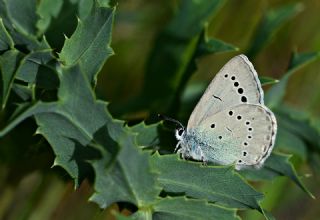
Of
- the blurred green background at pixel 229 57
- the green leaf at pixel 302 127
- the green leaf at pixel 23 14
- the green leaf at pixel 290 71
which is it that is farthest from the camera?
the blurred green background at pixel 229 57

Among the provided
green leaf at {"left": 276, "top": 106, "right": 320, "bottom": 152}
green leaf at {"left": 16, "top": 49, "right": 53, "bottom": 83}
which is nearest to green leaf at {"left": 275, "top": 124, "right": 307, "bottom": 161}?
green leaf at {"left": 276, "top": 106, "right": 320, "bottom": 152}

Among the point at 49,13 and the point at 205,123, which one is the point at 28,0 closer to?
the point at 49,13

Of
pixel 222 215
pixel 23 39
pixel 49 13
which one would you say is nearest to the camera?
pixel 222 215

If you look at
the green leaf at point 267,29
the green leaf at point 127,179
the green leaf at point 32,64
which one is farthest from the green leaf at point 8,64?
the green leaf at point 267,29

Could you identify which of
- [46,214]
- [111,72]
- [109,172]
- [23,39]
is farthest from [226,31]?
[109,172]

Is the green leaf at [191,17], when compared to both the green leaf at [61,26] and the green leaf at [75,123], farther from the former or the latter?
the green leaf at [75,123]
